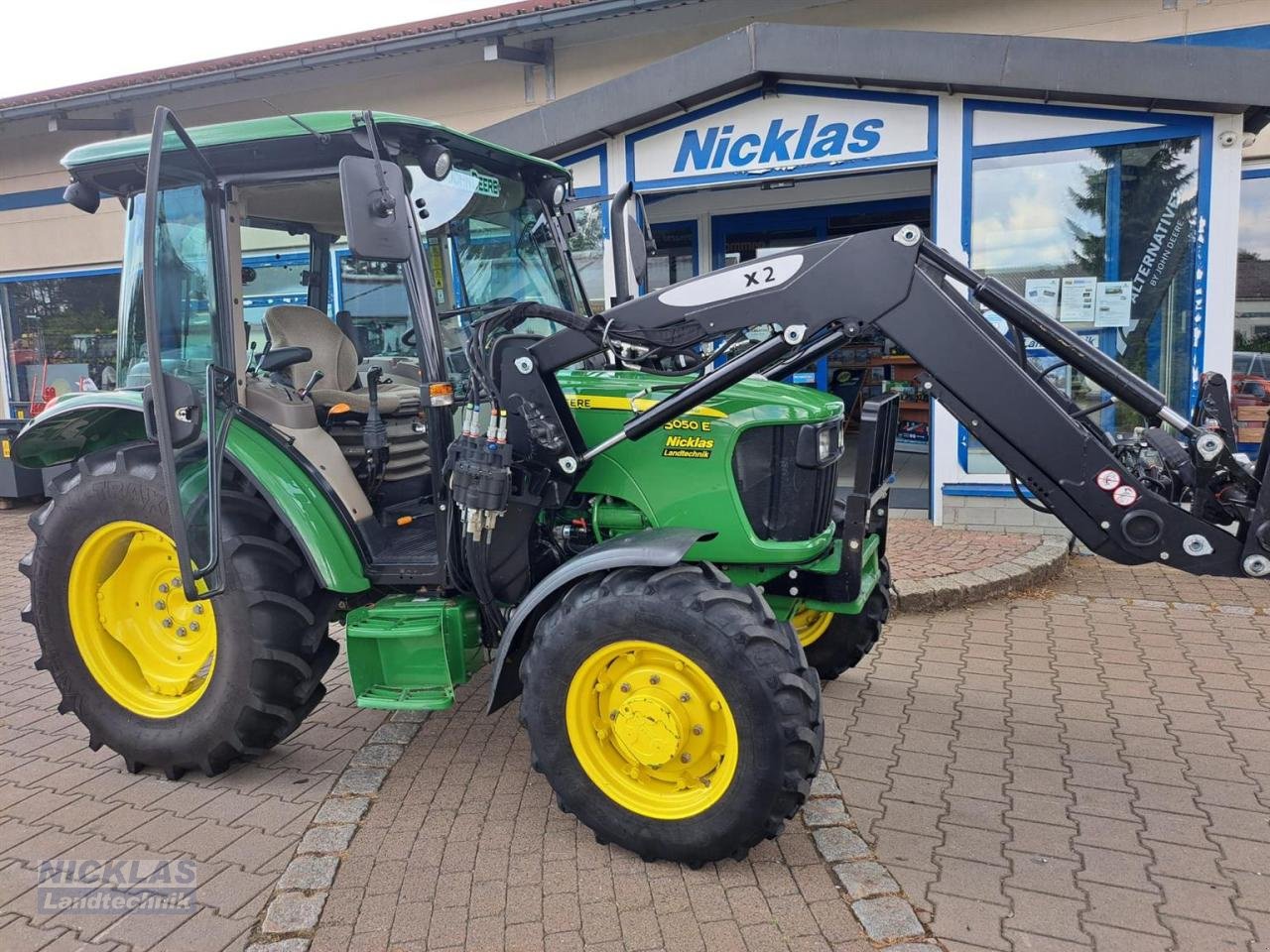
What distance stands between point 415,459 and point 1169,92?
5725mm

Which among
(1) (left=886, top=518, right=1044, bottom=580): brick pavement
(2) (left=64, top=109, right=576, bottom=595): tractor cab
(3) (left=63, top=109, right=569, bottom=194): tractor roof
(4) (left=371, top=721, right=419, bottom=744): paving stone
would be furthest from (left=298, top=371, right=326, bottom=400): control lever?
(1) (left=886, top=518, right=1044, bottom=580): brick pavement

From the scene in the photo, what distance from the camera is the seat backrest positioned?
163 inches

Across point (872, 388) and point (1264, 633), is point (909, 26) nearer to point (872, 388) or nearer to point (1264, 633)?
point (872, 388)

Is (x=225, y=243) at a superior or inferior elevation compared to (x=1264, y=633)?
superior

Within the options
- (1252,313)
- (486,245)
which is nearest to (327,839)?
(486,245)

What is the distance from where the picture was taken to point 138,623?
3.94m

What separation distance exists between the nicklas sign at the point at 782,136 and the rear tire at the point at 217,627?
5.29 m

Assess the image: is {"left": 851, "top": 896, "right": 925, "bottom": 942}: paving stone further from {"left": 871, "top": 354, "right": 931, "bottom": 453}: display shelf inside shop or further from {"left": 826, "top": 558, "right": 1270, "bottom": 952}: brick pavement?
{"left": 871, "top": 354, "right": 931, "bottom": 453}: display shelf inside shop

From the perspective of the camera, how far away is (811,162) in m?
7.48

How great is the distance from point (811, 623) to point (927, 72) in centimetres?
460

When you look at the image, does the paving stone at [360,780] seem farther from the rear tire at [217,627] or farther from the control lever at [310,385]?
the control lever at [310,385]

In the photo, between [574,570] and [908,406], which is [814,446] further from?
[908,406]

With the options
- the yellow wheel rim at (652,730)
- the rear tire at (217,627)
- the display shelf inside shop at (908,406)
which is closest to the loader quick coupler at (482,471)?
the yellow wheel rim at (652,730)

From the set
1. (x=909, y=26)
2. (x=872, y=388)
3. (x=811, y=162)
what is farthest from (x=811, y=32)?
(x=872, y=388)
